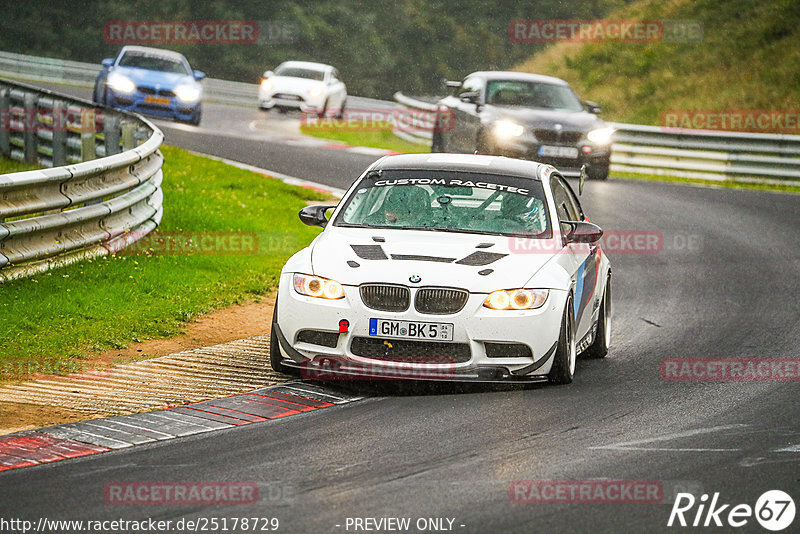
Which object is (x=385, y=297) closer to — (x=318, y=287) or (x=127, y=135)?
(x=318, y=287)

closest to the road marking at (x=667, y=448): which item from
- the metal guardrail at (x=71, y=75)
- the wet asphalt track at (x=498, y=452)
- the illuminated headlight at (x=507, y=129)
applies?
the wet asphalt track at (x=498, y=452)

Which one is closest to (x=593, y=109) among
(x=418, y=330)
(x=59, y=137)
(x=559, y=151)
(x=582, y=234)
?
(x=559, y=151)

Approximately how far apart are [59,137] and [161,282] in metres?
6.88

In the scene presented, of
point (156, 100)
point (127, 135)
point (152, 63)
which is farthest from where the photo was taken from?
point (152, 63)

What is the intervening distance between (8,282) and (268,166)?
12.4 meters

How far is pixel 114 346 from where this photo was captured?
9398 millimetres


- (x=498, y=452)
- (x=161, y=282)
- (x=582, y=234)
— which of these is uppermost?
(x=582, y=234)

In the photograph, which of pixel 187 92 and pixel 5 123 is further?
pixel 187 92

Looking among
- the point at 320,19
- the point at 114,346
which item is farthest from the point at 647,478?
the point at 320,19

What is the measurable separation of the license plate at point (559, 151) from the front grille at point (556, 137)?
71 mm

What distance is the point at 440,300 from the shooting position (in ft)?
26.6

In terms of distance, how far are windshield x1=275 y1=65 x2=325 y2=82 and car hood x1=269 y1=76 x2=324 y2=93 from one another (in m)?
0.40

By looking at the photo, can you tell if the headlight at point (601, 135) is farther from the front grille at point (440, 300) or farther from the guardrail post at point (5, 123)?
the front grille at point (440, 300)

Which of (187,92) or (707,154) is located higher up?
(187,92)
